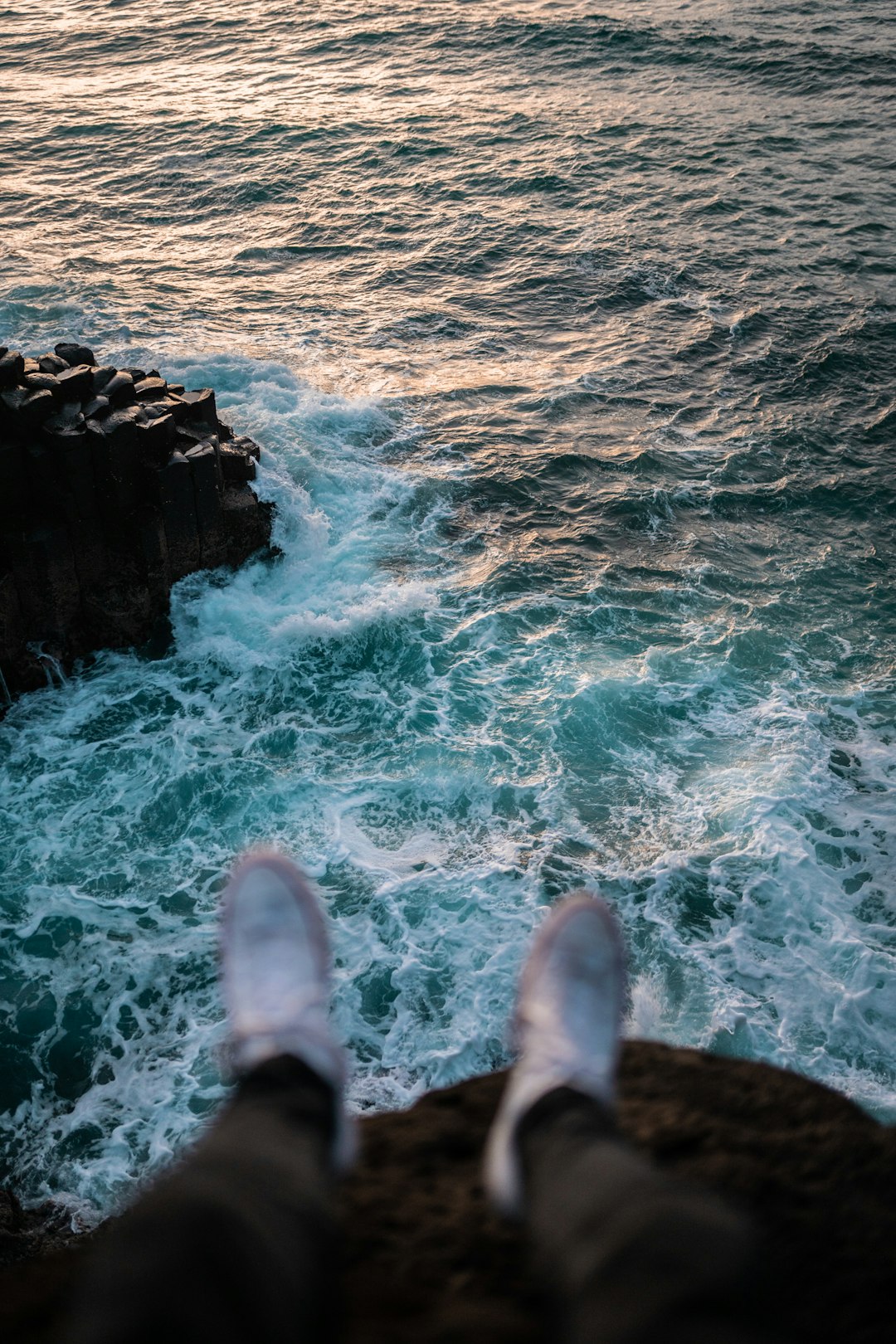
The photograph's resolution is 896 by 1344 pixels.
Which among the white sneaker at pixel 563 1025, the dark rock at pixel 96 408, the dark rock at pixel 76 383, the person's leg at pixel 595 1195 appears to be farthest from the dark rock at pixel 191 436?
the person's leg at pixel 595 1195

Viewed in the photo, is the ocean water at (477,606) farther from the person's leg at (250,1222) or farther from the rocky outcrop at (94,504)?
the person's leg at (250,1222)

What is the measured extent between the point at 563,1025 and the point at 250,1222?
1457 mm

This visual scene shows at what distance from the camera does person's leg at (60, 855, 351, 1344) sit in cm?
189

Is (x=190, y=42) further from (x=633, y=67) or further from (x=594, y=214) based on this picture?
(x=594, y=214)

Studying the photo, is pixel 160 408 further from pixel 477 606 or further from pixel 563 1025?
pixel 563 1025

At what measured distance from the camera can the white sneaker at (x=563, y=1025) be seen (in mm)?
2934

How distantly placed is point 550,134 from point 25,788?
2043 cm

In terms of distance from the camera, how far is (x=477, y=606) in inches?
427

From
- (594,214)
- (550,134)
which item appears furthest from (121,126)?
(594,214)

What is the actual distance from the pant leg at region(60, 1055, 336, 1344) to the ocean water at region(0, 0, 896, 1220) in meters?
4.29

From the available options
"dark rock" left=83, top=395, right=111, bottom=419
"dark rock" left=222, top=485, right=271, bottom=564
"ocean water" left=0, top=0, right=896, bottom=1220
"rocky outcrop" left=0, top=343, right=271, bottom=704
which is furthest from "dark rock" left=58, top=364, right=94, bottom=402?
"ocean water" left=0, top=0, right=896, bottom=1220

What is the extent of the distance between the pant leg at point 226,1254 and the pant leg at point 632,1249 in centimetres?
55

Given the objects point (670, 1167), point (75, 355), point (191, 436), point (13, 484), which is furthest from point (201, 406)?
point (670, 1167)

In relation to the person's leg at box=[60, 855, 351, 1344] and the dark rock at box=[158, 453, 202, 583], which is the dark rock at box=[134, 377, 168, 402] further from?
the person's leg at box=[60, 855, 351, 1344]
